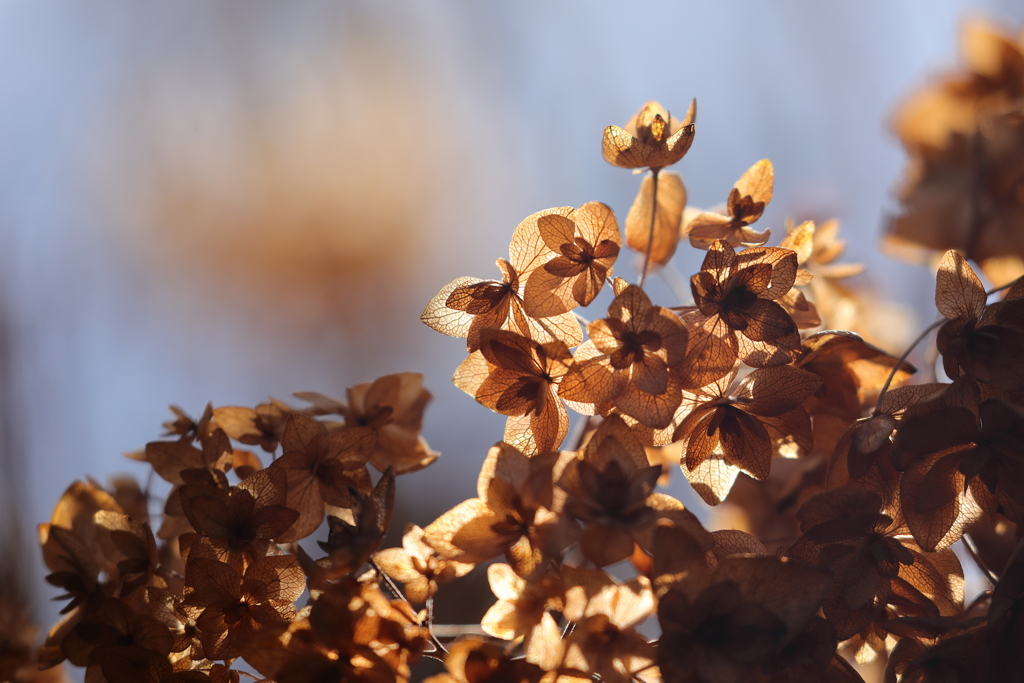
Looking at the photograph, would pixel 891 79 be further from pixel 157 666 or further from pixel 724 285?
pixel 157 666

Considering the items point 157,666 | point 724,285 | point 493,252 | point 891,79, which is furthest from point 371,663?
point 891,79

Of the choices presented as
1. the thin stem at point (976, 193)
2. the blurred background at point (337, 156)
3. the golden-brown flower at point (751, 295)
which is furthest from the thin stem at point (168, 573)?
the blurred background at point (337, 156)

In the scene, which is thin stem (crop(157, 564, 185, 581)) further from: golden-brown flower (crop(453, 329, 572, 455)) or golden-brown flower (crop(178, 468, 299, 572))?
golden-brown flower (crop(453, 329, 572, 455))

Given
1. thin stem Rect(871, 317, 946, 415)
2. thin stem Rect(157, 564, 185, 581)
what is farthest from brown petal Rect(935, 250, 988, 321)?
thin stem Rect(157, 564, 185, 581)

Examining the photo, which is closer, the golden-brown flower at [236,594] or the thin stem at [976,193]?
the golden-brown flower at [236,594]

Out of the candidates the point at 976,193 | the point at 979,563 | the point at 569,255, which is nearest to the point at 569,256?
the point at 569,255

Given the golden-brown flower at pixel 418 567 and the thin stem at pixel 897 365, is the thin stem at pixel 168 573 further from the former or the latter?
the thin stem at pixel 897 365

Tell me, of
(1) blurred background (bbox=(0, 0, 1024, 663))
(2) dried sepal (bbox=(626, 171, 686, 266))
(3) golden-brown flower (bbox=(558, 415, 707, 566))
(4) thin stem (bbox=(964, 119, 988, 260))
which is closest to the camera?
(3) golden-brown flower (bbox=(558, 415, 707, 566))

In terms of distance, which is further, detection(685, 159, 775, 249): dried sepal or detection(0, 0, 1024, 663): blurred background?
detection(0, 0, 1024, 663): blurred background

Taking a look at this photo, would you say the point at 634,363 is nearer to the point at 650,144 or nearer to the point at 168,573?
the point at 650,144
